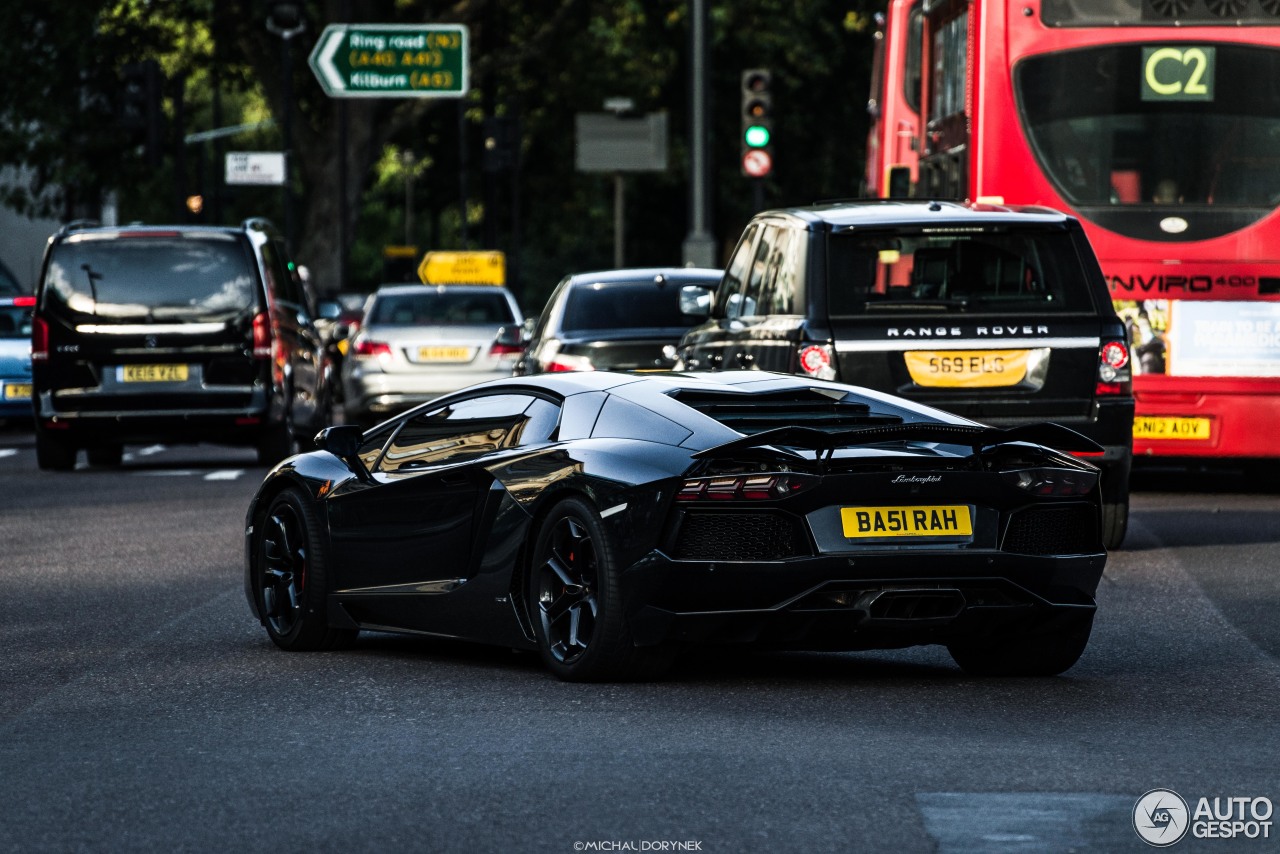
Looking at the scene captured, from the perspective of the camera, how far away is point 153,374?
21.2 metres

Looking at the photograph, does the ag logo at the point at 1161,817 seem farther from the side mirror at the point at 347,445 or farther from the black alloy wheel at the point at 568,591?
the side mirror at the point at 347,445

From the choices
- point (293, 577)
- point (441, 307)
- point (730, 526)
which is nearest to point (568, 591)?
point (730, 526)

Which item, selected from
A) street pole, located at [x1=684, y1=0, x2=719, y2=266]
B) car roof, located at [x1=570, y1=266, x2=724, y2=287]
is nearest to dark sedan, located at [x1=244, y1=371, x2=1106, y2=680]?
car roof, located at [x1=570, y1=266, x2=724, y2=287]

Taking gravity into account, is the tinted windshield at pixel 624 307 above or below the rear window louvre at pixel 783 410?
below

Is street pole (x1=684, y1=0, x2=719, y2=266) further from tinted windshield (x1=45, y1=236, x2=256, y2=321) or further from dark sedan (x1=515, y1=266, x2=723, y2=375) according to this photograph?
dark sedan (x1=515, y1=266, x2=723, y2=375)

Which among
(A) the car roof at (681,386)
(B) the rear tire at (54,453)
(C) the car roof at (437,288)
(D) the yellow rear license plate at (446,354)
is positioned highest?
(A) the car roof at (681,386)

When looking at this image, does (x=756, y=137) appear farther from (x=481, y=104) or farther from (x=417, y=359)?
(x=481, y=104)

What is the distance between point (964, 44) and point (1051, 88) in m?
1.38

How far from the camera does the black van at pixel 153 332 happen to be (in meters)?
21.1

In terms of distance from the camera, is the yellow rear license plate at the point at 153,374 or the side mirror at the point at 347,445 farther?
the yellow rear license plate at the point at 153,374

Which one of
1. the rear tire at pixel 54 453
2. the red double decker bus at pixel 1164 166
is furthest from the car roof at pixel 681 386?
the rear tire at pixel 54 453

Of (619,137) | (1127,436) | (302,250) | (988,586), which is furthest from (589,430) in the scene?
(302,250)

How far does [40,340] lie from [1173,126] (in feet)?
29.5

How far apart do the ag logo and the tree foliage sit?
28.2 m
